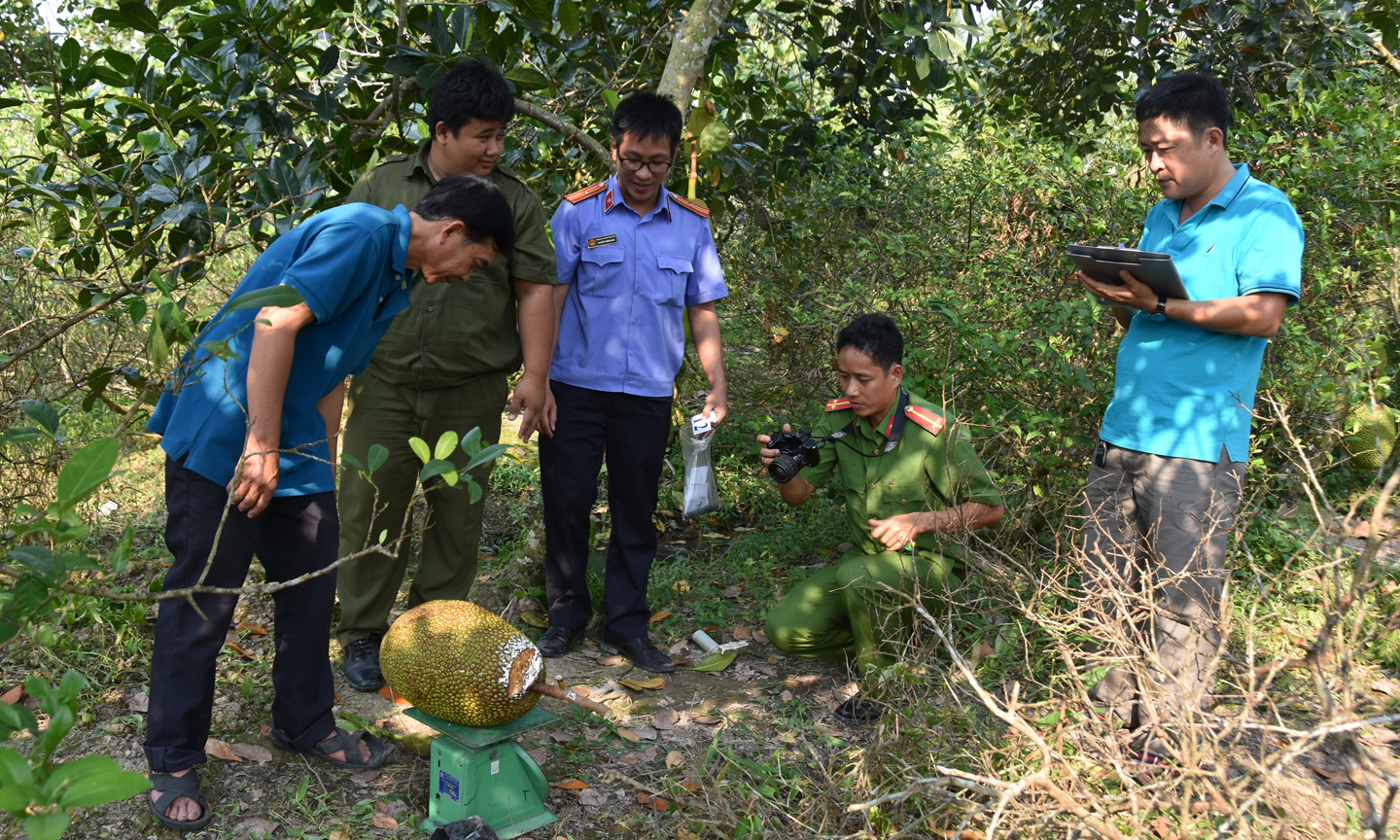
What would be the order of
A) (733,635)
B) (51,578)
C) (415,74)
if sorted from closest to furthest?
(51,578), (415,74), (733,635)

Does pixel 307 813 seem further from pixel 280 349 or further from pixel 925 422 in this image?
pixel 925 422

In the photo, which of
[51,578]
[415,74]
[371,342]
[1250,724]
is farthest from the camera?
[415,74]

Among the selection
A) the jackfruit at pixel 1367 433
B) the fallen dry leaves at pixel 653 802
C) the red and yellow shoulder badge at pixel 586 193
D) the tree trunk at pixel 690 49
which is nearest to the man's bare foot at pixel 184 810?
the fallen dry leaves at pixel 653 802

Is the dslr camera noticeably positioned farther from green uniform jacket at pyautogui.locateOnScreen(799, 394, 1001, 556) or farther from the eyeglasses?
the eyeglasses

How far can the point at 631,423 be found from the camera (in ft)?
11.2

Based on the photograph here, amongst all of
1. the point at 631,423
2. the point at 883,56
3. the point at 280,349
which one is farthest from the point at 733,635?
the point at 883,56

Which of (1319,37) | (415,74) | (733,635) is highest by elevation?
(1319,37)

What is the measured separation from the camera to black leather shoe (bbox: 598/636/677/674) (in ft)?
11.3

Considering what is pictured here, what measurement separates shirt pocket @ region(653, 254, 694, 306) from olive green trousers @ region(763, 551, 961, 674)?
44.2 inches

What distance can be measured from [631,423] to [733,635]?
39.1 inches

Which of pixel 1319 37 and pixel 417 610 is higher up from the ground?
pixel 1319 37

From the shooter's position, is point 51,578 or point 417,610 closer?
point 51,578

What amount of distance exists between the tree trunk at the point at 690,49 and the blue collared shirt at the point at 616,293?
59cm

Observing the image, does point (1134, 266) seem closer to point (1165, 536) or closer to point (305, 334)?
point (1165, 536)
